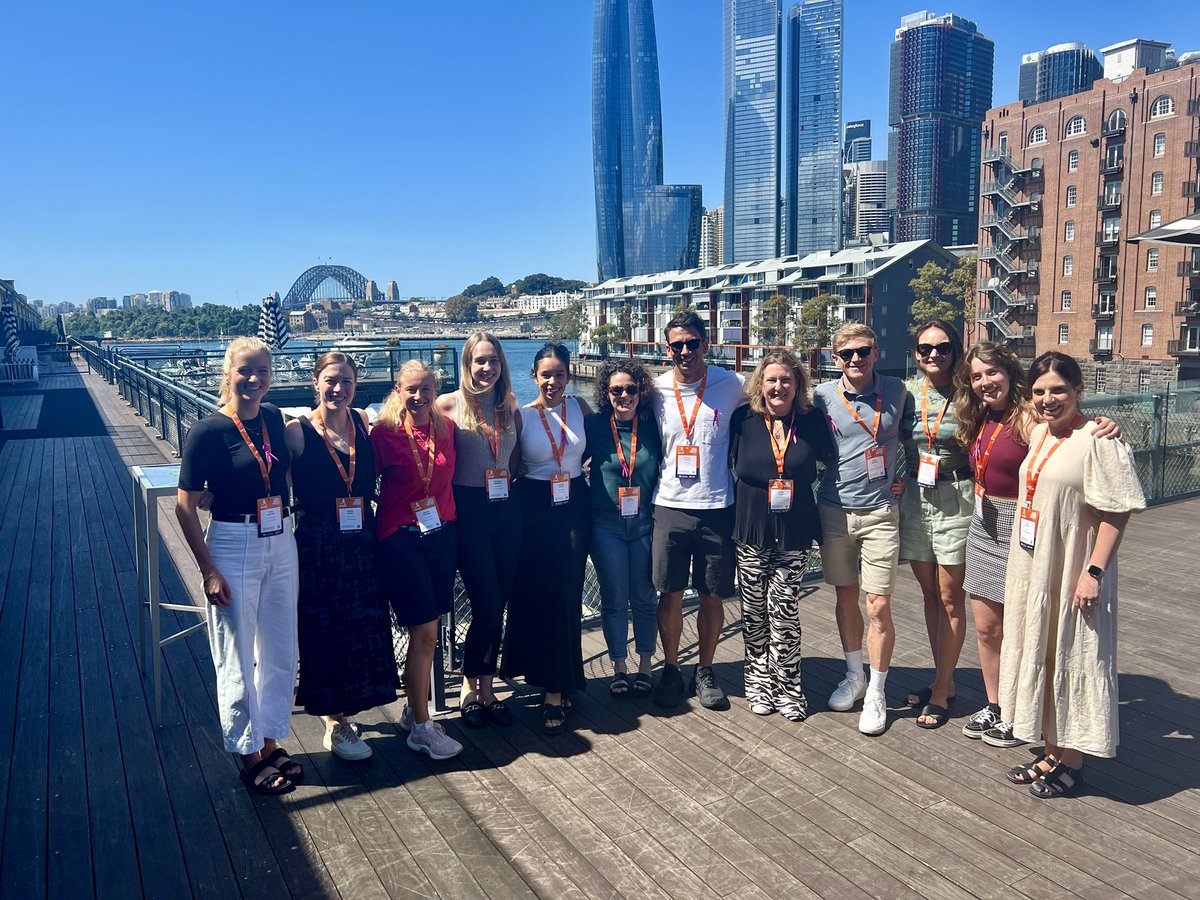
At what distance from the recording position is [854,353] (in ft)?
11.6

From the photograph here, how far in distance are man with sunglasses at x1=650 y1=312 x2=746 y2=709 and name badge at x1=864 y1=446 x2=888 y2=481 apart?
22.9 inches

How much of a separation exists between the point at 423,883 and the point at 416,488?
1371 mm

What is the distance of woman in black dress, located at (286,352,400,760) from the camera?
3.15 m

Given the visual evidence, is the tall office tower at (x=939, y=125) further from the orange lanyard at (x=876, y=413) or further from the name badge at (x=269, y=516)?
the name badge at (x=269, y=516)

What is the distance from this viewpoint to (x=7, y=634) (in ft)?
15.4

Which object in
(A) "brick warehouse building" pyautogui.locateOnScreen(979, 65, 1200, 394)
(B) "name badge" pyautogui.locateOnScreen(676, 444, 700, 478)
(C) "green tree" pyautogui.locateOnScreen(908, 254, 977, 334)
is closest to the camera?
(B) "name badge" pyautogui.locateOnScreen(676, 444, 700, 478)

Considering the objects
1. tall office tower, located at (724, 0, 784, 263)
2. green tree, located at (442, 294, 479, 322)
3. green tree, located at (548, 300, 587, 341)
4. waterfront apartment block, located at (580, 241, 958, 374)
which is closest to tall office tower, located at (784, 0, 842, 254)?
tall office tower, located at (724, 0, 784, 263)

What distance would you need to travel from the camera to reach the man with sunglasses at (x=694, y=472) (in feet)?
12.1

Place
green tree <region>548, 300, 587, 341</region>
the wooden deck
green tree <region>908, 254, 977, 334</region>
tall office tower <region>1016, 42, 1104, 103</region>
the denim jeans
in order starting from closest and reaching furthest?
the wooden deck < the denim jeans < green tree <region>908, 254, 977, 334</region> < green tree <region>548, 300, 587, 341</region> < tall office tower <region>1016, 42, 1104, 103</region>

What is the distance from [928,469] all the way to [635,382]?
4.19ft

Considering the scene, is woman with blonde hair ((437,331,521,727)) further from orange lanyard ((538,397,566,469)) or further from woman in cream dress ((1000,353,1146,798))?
woman in cream dress ((1000,353,1146,798))

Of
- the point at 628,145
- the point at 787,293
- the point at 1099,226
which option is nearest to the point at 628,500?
the point at 1099,226

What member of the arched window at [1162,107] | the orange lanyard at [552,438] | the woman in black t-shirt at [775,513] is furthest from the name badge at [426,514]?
the arched window at [1162,107]

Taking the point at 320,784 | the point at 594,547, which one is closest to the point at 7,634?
the point at 320,784
